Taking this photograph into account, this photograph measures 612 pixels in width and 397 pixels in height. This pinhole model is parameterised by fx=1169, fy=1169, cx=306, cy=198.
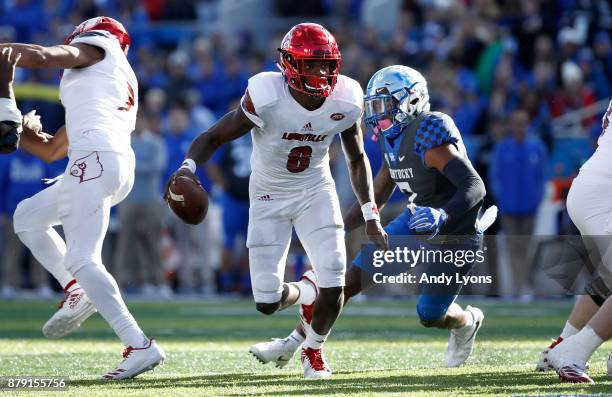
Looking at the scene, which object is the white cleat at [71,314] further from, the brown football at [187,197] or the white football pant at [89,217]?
the brown football at [187,197]

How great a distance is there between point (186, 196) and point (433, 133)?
5.10 feet

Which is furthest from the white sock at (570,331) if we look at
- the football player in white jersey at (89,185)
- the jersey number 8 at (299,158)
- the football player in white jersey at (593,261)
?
the football player in white jersey at (89,185)

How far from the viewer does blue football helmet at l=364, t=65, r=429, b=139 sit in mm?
6906

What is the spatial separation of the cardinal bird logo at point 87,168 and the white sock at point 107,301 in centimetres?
47

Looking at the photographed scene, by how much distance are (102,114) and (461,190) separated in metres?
1.97

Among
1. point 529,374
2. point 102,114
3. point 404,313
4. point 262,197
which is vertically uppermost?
point 102,114

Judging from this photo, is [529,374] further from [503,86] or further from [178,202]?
[503,86]

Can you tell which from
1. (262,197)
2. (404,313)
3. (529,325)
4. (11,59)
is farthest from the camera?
(404,313)

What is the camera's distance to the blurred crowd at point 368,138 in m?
13.0

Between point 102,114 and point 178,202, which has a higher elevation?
point 102,114

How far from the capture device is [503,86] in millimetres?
13742

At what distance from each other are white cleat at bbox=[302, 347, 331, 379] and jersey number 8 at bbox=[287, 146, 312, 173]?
1.00 m

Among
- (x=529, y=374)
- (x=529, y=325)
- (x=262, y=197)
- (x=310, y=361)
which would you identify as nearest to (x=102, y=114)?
(x=262, y=197)

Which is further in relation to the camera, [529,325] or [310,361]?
[529,325]
